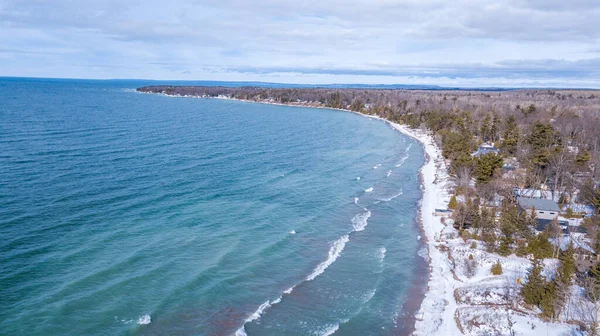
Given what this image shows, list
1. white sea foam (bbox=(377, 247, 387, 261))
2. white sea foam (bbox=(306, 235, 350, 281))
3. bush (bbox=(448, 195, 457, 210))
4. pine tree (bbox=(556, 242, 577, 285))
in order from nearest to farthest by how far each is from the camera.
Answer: pine tree (bbox=(556, 242, 577, 285))
white sea foam (bbox=(306, 235, 350, 281))
white sea foam (bbox=(377, 247, 387, 261))
bush (bbox=(448, 195, 457, 210))

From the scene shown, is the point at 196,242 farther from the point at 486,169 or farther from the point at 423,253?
the point at 486,169

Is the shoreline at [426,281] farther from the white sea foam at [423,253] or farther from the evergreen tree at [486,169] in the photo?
the evergreen tree at [486,169]

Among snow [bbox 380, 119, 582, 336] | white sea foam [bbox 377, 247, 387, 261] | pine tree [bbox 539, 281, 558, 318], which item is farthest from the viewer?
white sea foam [bbox 377, 247, 387, 261]

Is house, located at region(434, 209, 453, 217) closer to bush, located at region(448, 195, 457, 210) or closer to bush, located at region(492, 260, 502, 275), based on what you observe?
bush, located at region(448, 195, 457, 210)

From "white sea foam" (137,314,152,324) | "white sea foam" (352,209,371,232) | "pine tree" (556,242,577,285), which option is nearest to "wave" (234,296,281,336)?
"white sea foam" (137,314,152,324)

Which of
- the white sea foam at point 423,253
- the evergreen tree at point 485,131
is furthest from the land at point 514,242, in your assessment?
the evergreen tree at point 485,131

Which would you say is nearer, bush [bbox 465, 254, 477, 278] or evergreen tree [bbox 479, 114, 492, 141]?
bush [bbox 465, 254, 477, 278]

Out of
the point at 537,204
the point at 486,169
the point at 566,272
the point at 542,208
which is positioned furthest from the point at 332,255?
the point at 486,169
